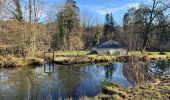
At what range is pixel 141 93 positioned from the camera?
11750 mm

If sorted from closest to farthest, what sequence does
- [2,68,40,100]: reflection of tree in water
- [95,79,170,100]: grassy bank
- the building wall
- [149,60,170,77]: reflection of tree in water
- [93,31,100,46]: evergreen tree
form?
[95,79,170,100]: grassy bank
[2,68,40,100]: reflection of tree in water
[149,60,170,77]: reflection of tree in water
the building wall
[93,31,100,46]: evergreen tree

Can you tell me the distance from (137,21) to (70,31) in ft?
46.1

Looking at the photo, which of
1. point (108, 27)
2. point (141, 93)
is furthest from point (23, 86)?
point (108, 27)

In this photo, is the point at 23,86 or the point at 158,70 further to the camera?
the point at 158,70

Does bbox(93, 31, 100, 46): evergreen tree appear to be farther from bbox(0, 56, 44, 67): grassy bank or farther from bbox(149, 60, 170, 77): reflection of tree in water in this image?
bbox(149, 60, 170, 77): reflection of tree in water

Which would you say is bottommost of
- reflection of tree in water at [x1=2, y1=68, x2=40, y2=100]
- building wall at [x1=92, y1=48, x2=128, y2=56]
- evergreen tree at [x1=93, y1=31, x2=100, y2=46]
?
reflection of tree in water at [x1=2, y1=68, x2=40, y2=100]

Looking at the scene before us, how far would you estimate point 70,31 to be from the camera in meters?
59.2

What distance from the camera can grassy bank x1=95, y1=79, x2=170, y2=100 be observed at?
11.1m

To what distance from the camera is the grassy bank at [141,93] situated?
11133 mm

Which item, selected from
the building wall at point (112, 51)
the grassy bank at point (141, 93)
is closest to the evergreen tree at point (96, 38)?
the building wall at point (112, 51)

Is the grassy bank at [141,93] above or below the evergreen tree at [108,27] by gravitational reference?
below

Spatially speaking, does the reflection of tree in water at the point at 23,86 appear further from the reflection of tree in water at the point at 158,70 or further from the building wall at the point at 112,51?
the building wall at the point at 112,51

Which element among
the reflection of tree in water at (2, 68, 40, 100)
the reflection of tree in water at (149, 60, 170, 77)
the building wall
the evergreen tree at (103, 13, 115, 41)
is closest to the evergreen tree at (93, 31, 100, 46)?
the evergreen tree at (103, 13, 115, 41)

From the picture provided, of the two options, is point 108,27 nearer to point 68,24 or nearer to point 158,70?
point 68,24
